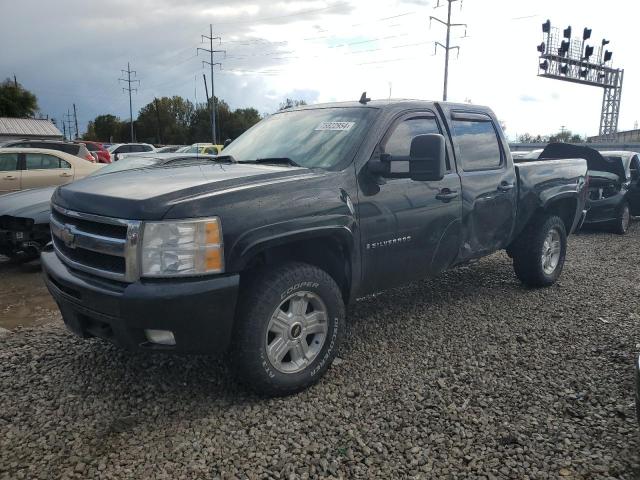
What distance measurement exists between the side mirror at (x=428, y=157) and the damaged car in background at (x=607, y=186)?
21.9 feet

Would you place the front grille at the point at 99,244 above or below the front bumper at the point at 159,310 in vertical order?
above

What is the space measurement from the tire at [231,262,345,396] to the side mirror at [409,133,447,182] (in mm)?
963

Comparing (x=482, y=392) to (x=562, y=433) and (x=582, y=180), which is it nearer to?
(x=562, y=433)

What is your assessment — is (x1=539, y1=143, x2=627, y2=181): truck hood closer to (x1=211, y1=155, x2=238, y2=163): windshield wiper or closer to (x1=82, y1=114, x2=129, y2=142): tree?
(x1=211, y1=155, x2=238, y2=163): windshield wiper

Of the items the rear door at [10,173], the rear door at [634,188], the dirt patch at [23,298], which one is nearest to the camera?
the dirt patch at [23,298]

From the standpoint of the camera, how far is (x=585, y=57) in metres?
41.0

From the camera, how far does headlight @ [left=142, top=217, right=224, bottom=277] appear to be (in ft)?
9.03

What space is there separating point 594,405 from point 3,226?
6556 millimetres

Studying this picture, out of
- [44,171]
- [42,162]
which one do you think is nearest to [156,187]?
[44,171]

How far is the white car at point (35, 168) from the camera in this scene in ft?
30.7

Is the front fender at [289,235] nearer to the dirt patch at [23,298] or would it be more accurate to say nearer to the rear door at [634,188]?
the dirt patch at [23,298]

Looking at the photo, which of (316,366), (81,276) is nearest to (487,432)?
(316,366)

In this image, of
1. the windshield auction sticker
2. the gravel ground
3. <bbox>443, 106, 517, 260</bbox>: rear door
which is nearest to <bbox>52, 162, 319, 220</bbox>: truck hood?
the windshield auction sticker

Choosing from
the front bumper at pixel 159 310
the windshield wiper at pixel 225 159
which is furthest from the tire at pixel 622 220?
the front bumper at pixel 159 310
